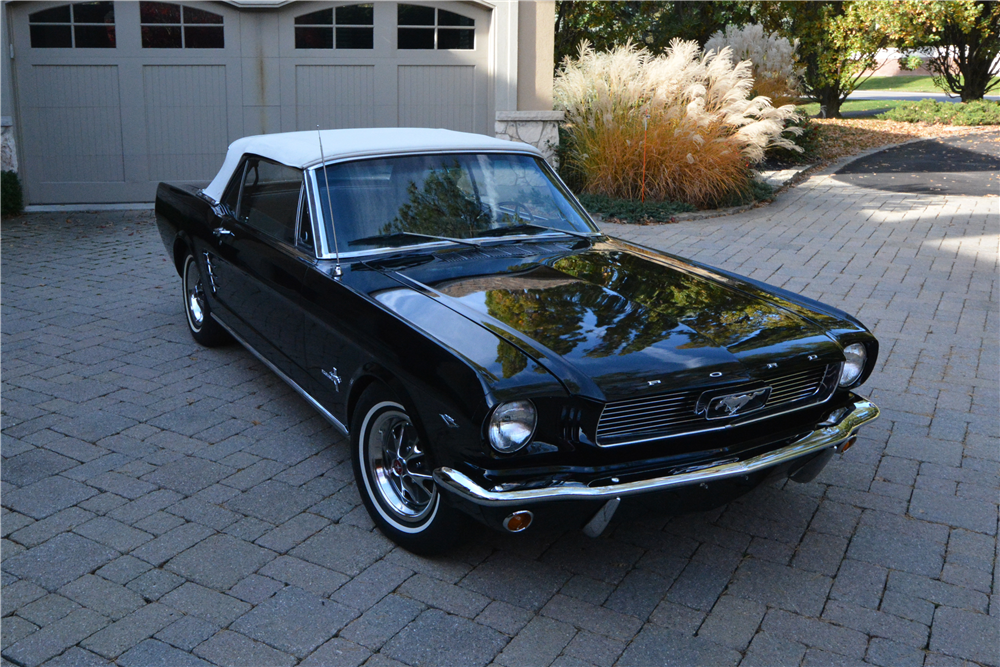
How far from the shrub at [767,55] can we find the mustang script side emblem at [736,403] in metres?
13.6

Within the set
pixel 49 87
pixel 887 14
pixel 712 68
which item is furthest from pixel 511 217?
pixel 887 14

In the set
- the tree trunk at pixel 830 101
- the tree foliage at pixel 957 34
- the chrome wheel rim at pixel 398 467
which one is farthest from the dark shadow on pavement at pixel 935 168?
the chrome wheel rim at pixel 398 467

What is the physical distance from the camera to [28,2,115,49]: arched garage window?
10.7 metres

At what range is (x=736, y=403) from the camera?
3.11 m

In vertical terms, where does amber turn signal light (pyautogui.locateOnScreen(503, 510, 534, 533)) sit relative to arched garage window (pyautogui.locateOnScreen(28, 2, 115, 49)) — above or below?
below

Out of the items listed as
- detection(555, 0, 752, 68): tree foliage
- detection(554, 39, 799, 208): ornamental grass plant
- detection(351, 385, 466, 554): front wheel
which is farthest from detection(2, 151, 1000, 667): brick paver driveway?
detection(555, 0, 752, 68): tree foliage

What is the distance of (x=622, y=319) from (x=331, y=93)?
9313 millimetres

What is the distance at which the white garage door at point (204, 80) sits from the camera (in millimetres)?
10883

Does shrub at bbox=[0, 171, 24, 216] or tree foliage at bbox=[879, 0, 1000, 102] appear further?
tree foliage at bbox=[879, 0, 1000, 102]

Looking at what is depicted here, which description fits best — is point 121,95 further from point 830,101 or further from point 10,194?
point 830,101

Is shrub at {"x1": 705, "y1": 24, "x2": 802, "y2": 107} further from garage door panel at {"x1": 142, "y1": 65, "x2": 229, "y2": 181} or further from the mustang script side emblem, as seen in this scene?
the mustang script side emblem

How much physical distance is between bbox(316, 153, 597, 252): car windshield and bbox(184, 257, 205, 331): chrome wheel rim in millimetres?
2108

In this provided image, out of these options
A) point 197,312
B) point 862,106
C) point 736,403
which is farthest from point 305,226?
point 862,106

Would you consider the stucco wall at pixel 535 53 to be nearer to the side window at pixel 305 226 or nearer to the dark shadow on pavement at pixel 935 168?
the dark shadow on pavement at pixel 935 168
